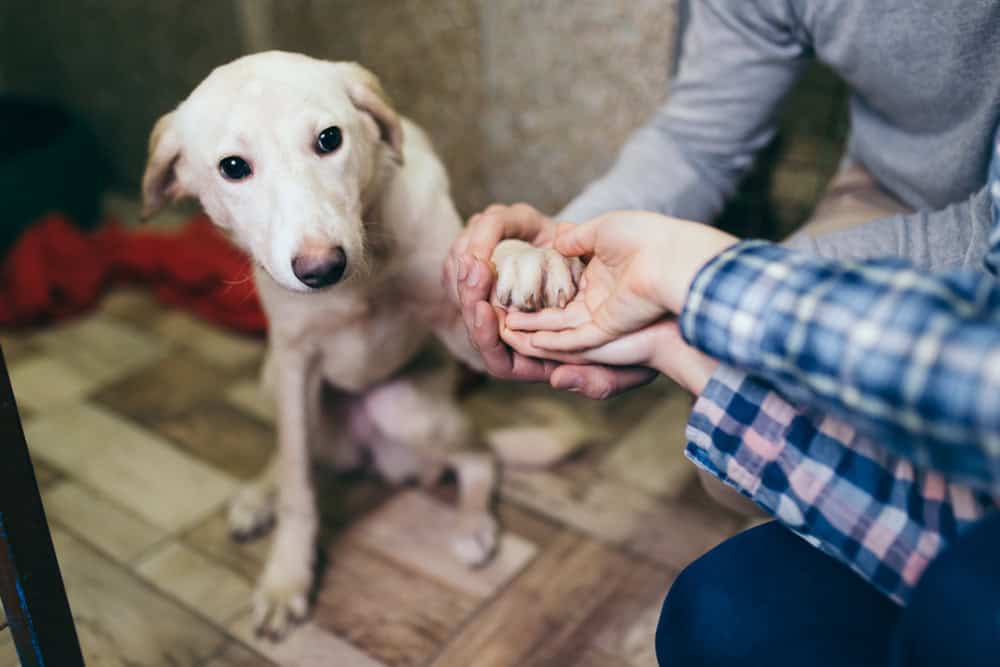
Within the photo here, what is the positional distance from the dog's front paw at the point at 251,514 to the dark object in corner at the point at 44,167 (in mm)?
1275

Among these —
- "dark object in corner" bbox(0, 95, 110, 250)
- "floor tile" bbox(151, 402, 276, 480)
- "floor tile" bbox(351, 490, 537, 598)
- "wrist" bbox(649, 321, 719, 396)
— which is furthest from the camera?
"dark object in corner" bbox(0, 95, 110, 250)

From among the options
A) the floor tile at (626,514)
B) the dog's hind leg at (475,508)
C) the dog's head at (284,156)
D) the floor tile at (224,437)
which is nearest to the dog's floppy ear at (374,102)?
the dog's head at (284,156)

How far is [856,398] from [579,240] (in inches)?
15.5

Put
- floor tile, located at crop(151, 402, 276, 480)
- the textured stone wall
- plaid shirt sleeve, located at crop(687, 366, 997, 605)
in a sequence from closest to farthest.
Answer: plaid shirt sleeve, located at crop(687, 366, 997, 605)
the textured stone wall
floor tile, located at crop(151, 402, 276, 480)

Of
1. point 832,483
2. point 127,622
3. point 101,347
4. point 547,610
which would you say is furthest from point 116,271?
point 832,483

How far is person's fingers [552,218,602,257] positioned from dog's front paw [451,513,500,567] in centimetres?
67

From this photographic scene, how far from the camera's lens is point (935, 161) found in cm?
113

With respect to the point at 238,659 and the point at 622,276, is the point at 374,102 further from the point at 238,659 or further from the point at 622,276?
the point at 238,659

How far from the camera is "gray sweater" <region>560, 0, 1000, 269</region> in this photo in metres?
1.04

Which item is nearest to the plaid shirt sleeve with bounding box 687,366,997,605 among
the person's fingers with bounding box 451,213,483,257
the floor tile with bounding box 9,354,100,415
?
the person's fingers with bounding box 451,213,483,257

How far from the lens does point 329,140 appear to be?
1.07 metres

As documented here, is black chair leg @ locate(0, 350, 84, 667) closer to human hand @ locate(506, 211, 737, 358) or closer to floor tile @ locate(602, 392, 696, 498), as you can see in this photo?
human hand @ locate(506, 211, 737, 358)

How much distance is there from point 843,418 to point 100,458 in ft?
5.09

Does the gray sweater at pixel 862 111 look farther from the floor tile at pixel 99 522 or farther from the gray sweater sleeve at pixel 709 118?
the floor tile at pixel 99 522
